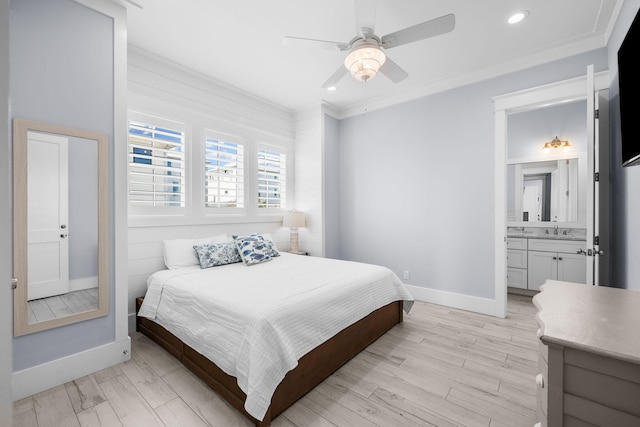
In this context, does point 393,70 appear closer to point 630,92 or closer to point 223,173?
point 630,92

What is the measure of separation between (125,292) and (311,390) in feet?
5.79

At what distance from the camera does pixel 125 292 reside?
245 centimetres

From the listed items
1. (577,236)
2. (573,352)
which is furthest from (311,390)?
(577,236)

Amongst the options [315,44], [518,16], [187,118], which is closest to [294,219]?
[187,118]

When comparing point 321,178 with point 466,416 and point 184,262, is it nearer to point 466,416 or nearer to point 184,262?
point 184,262

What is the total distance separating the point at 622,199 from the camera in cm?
231

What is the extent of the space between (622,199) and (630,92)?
119cm

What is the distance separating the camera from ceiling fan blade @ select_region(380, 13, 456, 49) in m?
1.88

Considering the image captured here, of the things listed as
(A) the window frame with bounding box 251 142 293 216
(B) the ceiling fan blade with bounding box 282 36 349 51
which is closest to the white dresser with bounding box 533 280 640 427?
(B) the ceiling fan blade with bounding box 282 36 349 51

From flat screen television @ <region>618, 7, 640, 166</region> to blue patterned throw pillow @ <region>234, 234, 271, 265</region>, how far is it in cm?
310

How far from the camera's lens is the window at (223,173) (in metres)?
3.66

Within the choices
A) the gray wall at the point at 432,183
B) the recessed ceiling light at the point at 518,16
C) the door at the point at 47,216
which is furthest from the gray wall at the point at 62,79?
the recessed ceiling light at the point at 518,16

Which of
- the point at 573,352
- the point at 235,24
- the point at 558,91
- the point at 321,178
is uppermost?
the point at 235,24

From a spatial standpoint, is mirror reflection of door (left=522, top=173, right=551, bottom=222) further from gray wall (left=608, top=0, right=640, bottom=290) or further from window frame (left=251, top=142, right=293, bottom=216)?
window frame (left=251, top=142, right=293, bottom=216)
